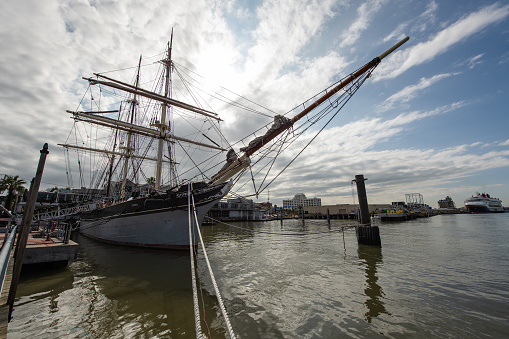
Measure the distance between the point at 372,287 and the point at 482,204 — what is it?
132 m

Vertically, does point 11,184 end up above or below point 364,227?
above

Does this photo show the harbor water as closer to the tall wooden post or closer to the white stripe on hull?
the tall wooden post

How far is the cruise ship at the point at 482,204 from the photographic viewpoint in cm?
9675

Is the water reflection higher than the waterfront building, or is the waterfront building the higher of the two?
the waterfront building

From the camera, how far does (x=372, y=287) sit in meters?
7.50

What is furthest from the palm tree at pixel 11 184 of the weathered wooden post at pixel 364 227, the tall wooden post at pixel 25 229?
the weathered wooden post at pixel 364 227

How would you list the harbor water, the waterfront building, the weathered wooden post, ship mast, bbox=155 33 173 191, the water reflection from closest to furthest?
1. the harbor water
2. the water reflection
3. the weathered wooden post
4. ship mast, bbox=155 33 173 191
5. the waterfront building

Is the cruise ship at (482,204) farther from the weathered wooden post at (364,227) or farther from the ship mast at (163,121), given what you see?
the ship mast at (163,121)

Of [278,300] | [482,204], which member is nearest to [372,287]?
[278,300]

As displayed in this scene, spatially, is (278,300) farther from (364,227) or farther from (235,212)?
(235,212)

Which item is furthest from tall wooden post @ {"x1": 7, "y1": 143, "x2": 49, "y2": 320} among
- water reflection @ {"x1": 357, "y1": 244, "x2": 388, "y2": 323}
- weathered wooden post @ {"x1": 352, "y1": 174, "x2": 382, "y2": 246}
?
weathered wooden post @ {"x1": 352, "y1": 174, "x2": 382, "y2": 246}

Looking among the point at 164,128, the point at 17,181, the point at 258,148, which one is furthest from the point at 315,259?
the point at 17,181

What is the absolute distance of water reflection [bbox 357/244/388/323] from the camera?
569cm

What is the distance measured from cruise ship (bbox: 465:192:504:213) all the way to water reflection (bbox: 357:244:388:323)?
12583 cm
